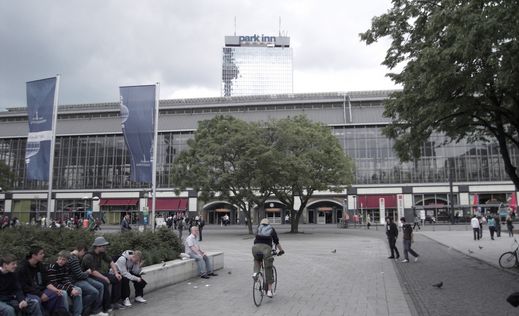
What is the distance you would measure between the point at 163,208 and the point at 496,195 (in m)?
49.4

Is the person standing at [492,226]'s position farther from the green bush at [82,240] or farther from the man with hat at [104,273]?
the man with hat at [104,273]

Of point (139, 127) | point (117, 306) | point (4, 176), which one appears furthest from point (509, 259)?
point (4, 176)

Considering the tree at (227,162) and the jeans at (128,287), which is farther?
the tree at (227,162)

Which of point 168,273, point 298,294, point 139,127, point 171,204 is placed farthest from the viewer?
point 171,204

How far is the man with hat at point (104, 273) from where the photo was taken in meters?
8.19

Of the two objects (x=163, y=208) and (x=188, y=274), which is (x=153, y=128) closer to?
(x=188, y=274)

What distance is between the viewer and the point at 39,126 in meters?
16.6

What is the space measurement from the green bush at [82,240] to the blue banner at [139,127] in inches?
173

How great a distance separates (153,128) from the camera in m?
17.5

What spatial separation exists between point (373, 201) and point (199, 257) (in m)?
57.7

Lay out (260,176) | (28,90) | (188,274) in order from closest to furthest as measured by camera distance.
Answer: (188,274) → (28,90) → (260,176)

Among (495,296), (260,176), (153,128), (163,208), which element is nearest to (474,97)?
(495,296)

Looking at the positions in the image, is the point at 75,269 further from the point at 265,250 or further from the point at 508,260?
the point at 508,260

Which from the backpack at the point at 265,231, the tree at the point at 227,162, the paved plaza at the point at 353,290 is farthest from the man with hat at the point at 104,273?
the tree at the point at 227,162
